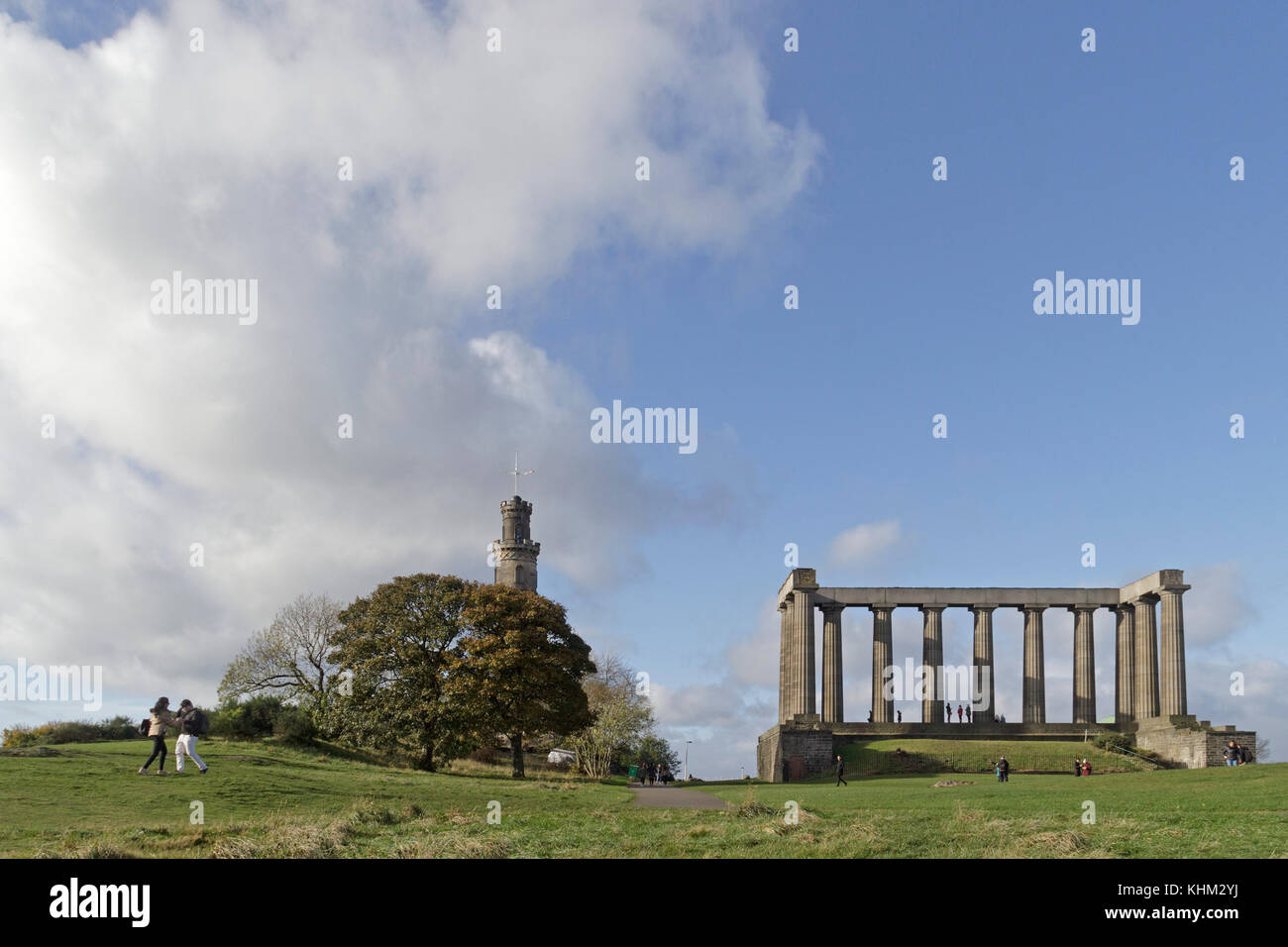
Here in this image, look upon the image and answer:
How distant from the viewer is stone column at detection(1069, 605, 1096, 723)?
271 feet

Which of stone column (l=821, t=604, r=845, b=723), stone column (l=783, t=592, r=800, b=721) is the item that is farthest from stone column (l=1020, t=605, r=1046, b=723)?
stone column (l=783, t=592, r=800, b=721)

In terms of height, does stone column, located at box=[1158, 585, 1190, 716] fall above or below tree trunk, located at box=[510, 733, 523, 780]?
above

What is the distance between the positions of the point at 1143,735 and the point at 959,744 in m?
15.8

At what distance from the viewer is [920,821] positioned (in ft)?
80.9

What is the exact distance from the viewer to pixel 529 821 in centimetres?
2523

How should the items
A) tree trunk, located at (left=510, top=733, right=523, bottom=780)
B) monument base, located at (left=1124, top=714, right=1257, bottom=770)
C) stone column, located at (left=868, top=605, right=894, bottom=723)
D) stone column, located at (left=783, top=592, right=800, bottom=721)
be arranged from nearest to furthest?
tree trunk, located at (left=510, top=733, right=523, bottom=780), monument base, located at (left=1124, top=714, right=1257, bottom=770), stone column, located at (left=783, top=592, right=800, bottom=721), stone column, located at (left=868, top=605, right=894, bottom=723)

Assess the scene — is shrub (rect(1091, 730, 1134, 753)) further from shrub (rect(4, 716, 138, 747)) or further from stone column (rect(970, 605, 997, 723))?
shrub (rect(4, 716, 138, 747))

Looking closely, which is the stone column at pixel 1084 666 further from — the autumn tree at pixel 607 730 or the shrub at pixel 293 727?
the shrub at pixel 293 727

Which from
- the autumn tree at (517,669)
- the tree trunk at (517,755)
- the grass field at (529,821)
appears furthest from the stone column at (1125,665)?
the grass field at (529,821)

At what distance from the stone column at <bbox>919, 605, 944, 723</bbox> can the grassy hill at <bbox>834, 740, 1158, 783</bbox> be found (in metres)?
7.86

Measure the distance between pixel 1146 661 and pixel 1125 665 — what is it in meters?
3.56

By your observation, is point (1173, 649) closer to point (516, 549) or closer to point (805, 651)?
point (805, 651)
